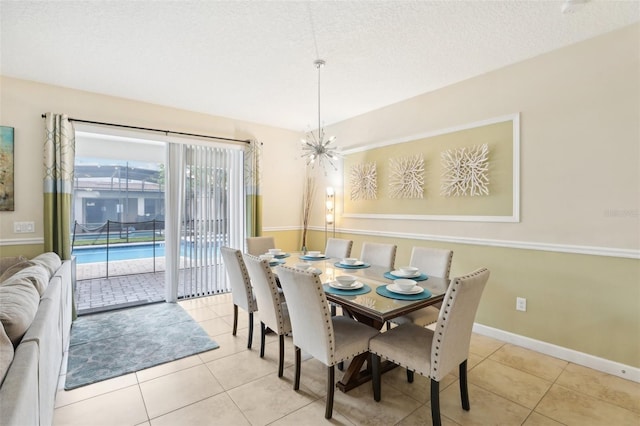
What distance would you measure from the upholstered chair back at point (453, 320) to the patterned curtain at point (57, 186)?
3.90 metres

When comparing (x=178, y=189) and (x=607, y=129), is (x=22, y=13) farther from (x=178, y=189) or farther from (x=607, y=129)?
(x=607, y=129)

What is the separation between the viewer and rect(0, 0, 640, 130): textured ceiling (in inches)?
86.3

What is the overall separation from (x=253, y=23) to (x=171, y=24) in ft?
2.09

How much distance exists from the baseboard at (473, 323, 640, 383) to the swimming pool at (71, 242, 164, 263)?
21.3 feet

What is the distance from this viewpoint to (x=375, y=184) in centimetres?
427

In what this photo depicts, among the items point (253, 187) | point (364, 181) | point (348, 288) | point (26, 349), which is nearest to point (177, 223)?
point (253, 187)

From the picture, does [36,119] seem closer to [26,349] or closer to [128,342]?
[128,342]

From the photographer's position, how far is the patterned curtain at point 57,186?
10.9 feet

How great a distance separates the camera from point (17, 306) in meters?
1.46

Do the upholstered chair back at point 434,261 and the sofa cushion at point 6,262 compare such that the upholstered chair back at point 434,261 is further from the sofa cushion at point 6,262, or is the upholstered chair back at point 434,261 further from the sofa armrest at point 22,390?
the sofa cushion at point 6,262

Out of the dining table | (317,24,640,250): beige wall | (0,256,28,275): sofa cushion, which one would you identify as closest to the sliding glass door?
(0,256,28,275): sofa cushion

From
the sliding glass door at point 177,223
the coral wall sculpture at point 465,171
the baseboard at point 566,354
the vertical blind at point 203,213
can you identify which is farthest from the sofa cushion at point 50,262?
the baseboard at point 566,354

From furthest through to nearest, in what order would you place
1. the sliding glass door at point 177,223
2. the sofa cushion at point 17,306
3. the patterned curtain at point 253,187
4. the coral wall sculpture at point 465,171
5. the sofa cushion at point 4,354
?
the patterned curtain at point 253,187
the sliding glass door at point 177,223
the coral wall sculpture at point 465,171
the sofa cushion at point 17,306
the sofa cushion at point 4,354

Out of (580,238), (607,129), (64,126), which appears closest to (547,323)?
(580,238)
